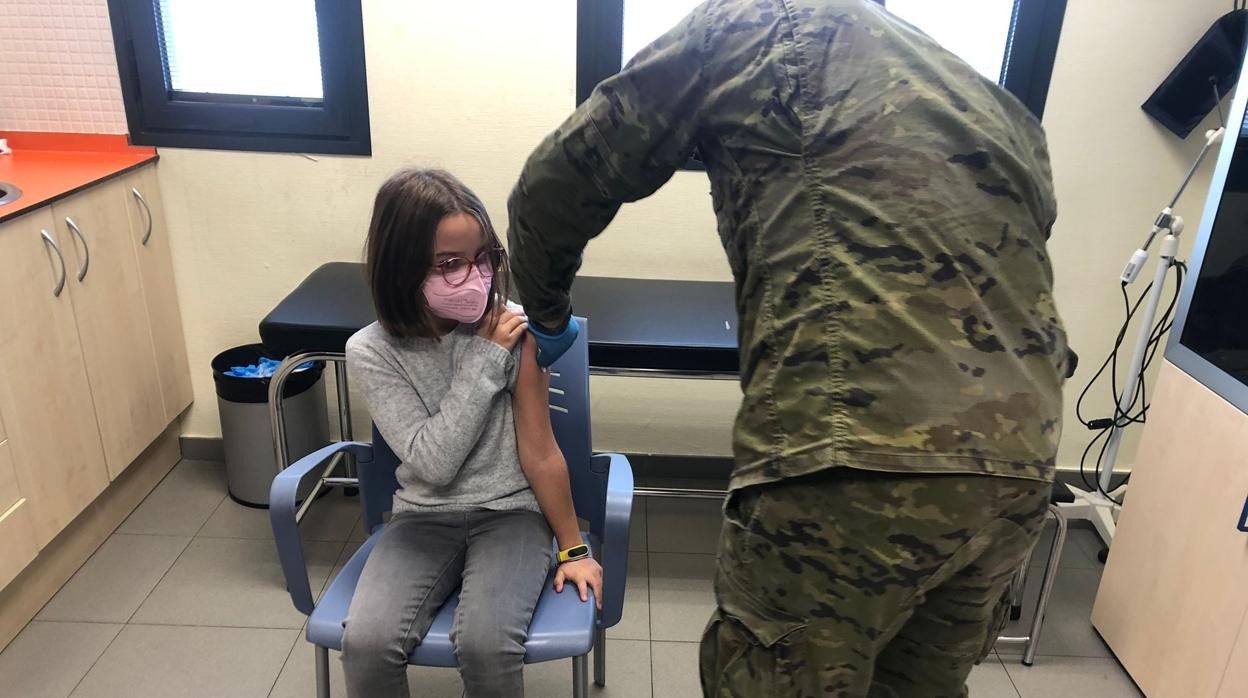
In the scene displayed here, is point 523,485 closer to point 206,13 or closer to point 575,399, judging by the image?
point 575,399

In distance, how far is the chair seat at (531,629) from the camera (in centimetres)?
129

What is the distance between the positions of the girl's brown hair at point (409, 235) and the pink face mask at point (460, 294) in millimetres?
16

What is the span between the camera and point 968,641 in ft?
3.14

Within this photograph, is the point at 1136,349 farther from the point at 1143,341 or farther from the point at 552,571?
the point at 552,571

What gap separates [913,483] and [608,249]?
1.63m

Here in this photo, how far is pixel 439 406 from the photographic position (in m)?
1.46

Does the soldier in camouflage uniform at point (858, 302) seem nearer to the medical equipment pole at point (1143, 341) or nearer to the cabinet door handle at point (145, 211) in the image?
the medical equipment pole at point (1143, 341)

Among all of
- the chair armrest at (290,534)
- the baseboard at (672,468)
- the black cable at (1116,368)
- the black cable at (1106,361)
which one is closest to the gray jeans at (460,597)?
the chair armrest at (290,534)

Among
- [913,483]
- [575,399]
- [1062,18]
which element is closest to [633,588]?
[575,399]

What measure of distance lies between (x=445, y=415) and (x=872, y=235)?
2.68 feet

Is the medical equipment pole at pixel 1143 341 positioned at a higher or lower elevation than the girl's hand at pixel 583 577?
higher

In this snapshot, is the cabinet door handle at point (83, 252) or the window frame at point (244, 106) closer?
the cabinet door handle at point (83, 252)

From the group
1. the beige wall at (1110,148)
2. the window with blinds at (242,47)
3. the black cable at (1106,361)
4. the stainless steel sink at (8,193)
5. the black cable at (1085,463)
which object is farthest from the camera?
the black cable at (1085,463)

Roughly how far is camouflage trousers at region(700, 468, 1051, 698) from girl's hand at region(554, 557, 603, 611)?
42 centimetres
